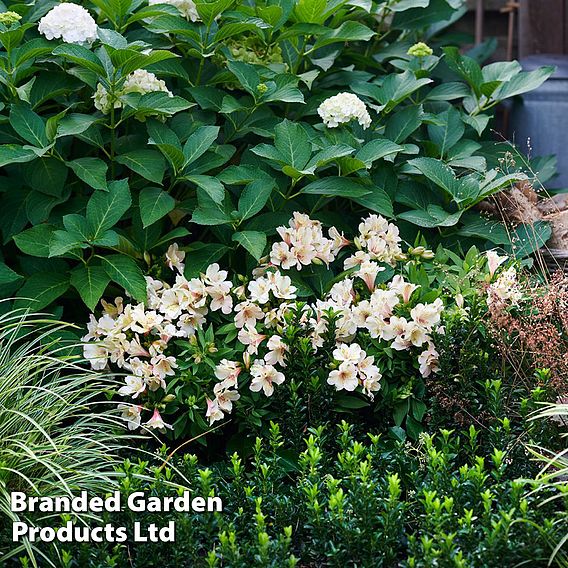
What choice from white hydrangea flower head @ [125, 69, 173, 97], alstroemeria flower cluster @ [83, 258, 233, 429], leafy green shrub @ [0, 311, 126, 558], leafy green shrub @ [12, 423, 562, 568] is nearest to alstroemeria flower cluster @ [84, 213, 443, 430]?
alstroemeria flower cluster @ [83, 258, 233, 429]

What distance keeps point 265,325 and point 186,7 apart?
1.03 metres

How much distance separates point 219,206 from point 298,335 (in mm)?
455

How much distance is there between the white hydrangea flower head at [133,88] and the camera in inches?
92.5

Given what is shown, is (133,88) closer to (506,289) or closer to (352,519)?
(506,289)

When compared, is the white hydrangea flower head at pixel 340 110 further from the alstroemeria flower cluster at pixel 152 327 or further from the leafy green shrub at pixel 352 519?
the leafy green shrub at pixel 352 519

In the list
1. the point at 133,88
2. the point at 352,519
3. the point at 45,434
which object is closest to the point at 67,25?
the point at 133,88

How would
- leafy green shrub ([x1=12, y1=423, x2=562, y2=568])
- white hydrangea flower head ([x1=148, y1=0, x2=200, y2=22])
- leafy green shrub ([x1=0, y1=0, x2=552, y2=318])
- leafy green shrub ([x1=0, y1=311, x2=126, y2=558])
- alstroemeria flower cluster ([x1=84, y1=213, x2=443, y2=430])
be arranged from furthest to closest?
white hydrangea flower head ([x1=148, y1=0, x2=200, y2=22]) < leafy green shrub ([x1=0, y1=0, x2=552, y2=318]) < alstroemeria flower cluster ([x1=84, y1=213, x2=443, y2=430]) < leafy green shrub ([x1=0, y1=311, x2=126, y2=558]) < leafy green shrub ([x1=12, y1=423, x2=562, y2=568])

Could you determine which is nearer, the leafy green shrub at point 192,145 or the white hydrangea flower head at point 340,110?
the leafy green shrub at point 192,145

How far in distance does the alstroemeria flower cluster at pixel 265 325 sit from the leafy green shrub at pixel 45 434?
0.35 ft

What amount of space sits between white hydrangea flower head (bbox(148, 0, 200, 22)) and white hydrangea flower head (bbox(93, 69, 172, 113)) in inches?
9.3

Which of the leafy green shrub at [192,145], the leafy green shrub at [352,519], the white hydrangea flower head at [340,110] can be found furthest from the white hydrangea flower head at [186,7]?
the leafy green shrub at [352,519]

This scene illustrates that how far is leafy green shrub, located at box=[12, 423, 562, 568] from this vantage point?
1628 mm

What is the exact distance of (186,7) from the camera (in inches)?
99.0

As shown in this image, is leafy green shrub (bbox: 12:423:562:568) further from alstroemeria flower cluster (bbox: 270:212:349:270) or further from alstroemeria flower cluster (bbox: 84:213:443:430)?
alstroemeria flower cluster (bbox: 270:212:349:270)
